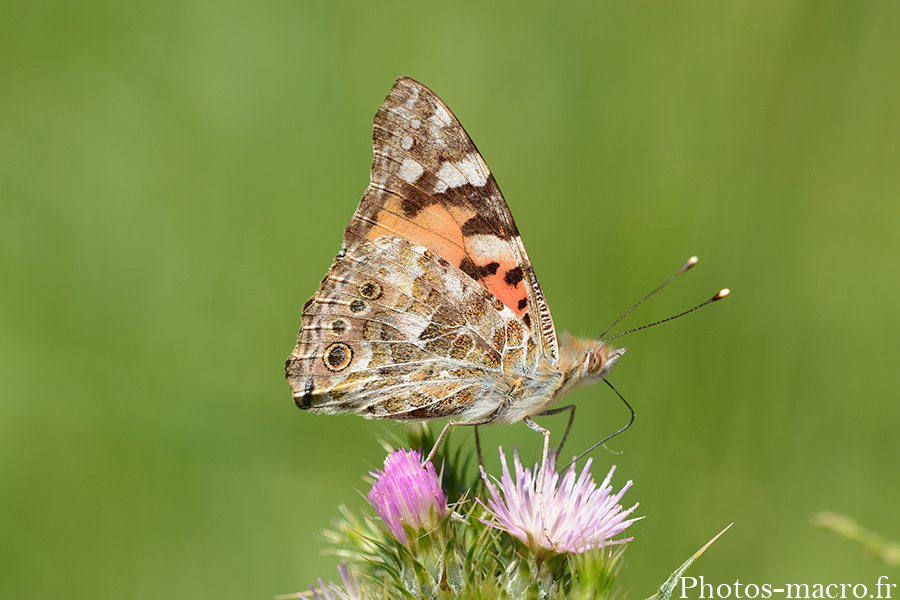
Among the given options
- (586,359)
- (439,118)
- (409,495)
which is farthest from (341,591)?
(439,118)

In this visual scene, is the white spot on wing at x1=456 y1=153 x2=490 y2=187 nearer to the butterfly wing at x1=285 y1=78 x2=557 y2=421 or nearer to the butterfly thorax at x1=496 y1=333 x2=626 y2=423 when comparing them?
the butterfly wing at x1=285 y1=78 x2=557 y2=421

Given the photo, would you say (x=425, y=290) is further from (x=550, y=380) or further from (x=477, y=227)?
(x=550, y=380)

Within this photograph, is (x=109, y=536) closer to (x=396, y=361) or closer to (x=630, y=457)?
(x=396, y=361)

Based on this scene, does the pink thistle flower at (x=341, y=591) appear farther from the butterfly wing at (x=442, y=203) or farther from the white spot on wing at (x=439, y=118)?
the white spot on wing at (x=439, y=118)

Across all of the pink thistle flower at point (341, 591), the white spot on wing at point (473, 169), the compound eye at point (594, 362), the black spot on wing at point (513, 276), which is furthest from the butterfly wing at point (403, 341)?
the pink thistle flower at point (341, 591)

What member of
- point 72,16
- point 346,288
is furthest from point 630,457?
point 72,16

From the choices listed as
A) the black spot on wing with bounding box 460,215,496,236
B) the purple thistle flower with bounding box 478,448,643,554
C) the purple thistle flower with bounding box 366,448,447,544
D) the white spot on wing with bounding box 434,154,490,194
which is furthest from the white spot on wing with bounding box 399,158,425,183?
the purple thistle flower with bounding box 478,448,643,554
